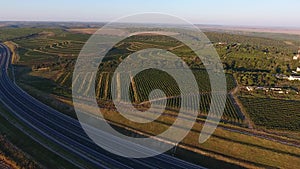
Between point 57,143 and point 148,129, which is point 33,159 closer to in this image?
point 57,143

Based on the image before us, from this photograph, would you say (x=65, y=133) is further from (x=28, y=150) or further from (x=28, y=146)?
(x=28, y=150)

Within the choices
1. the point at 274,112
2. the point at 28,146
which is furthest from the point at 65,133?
the point at 274,112

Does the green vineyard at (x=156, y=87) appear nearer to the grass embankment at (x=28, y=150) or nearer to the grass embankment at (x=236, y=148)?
the grass embankment at (x=236, y=148)

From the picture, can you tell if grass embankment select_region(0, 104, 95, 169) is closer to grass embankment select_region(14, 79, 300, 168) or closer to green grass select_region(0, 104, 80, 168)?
green grass select_region(0, 104, 80, 168)

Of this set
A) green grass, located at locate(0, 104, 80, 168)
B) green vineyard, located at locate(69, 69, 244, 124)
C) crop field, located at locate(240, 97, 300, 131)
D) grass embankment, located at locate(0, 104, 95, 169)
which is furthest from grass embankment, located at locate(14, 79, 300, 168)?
green grass, located at locate(0, 104, 80, 168)

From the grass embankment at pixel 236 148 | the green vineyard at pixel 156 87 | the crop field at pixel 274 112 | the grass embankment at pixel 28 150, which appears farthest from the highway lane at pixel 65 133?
the crop field at pixel 274 112

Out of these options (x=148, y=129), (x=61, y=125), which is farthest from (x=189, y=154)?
(x=61, y=125)

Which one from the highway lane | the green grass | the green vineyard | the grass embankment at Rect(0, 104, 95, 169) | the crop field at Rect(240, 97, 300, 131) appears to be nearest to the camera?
the grass embankment at Rect(0, 104, 95, 169)
